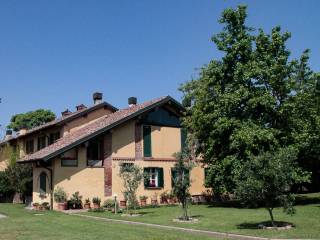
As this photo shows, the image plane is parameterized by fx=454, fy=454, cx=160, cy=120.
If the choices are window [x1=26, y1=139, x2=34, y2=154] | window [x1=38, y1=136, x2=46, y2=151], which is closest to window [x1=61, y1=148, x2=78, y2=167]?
window [x1=38, y1=136, x2=46, y2=151]

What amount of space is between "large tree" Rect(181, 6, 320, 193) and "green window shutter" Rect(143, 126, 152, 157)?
4.39 metres

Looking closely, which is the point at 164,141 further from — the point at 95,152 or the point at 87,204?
the point at 87,204

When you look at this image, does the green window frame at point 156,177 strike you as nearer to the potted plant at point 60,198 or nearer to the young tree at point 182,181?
the potted plant at point 60,198

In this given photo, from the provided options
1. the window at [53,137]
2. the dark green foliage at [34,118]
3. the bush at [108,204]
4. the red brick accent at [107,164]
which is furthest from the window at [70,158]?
the dark green foliage at [34,118]

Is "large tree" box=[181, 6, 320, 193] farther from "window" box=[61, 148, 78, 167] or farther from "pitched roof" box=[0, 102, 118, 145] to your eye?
"pitched roof" box=[0, 102, 118, 145]

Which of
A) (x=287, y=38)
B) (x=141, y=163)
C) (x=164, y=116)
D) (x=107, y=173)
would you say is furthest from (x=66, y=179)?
(x=287, y=38)

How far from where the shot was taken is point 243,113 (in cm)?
2642

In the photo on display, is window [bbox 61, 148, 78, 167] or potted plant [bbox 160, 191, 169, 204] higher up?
window [bbox 61, 148, 78, 167]

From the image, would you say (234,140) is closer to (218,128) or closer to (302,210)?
(218,128)

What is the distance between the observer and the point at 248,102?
83.7ft

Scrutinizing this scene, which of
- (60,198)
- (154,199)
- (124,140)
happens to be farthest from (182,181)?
(154,199)

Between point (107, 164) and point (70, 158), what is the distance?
2.58 meters

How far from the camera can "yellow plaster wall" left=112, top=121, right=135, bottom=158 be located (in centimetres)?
3020

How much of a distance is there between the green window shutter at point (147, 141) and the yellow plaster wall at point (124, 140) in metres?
0.90
